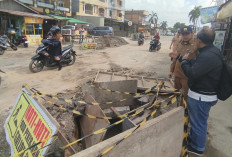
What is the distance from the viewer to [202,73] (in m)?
2.26

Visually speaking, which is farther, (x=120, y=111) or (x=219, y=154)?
(x=120, y=111)

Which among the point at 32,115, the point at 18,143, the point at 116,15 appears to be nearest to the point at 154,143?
the point at 32,115

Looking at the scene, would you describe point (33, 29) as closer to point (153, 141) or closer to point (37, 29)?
point (37, 29)

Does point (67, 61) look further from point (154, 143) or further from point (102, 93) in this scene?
point (154, 143)

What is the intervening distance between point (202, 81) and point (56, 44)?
6.00m

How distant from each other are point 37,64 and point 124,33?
99.3 ft

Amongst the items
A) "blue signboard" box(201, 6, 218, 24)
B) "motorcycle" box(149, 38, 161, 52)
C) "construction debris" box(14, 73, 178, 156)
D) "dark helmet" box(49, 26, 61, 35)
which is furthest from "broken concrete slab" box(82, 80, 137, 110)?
"motorcycle" box(149, 38, 161, 52)

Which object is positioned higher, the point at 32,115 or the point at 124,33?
the point at 124,33

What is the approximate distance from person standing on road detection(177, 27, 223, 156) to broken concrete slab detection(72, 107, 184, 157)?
304mm

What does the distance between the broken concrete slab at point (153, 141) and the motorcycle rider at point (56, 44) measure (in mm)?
5919

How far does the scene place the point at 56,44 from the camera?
6938mm

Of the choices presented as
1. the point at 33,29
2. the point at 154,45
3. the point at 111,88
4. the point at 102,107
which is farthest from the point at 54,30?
the point at 33,29

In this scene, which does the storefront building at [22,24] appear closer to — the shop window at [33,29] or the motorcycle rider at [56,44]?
the shop window at [33,29]

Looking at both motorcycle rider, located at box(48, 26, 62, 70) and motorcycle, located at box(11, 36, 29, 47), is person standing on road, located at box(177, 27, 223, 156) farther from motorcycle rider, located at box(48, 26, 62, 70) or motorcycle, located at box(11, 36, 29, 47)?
motorcycle, located at box(11, 36, 29, 47)
